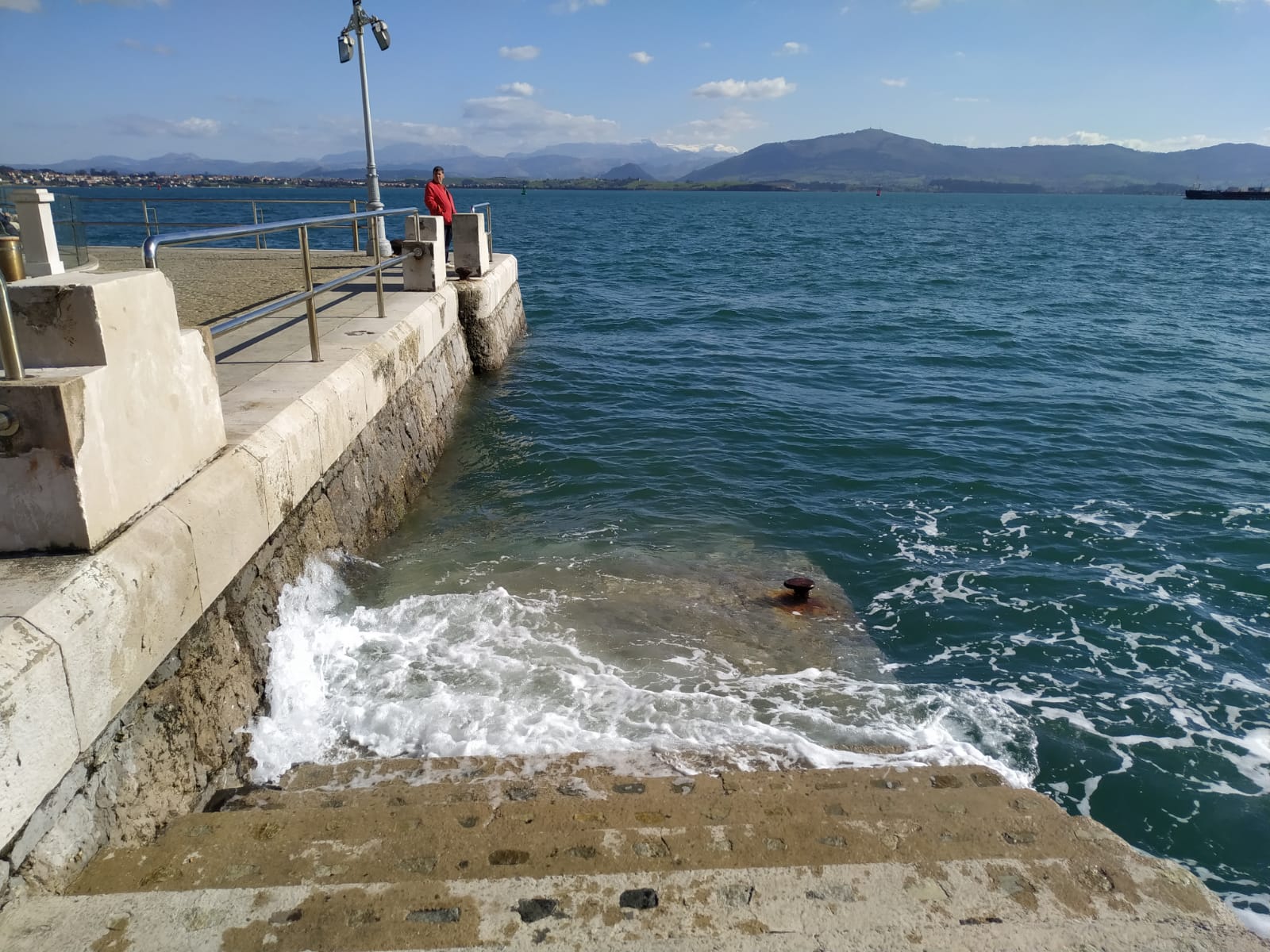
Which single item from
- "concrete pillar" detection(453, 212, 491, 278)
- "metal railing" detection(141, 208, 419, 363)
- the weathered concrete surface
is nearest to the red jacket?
"concrete pillar" detection(453, 212, 491, 278)

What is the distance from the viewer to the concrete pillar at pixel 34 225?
8.57m

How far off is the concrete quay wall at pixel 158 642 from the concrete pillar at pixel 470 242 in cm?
646

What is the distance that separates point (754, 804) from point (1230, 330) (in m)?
19.6

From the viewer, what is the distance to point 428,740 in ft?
13.9

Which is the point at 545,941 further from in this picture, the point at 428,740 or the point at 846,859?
the point at 428,740

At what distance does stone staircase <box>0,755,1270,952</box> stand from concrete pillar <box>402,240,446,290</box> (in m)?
8.01

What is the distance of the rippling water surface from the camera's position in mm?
4547

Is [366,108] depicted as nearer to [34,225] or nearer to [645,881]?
[34,225]

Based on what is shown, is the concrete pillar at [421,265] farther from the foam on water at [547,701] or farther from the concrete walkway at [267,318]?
the foam on water at [547,701]

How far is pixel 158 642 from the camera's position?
324 cm

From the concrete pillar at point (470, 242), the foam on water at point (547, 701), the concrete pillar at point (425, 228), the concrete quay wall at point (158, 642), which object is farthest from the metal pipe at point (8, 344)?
the concrete pillar at point (470, 242)

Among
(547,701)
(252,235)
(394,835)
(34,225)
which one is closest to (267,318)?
(34,225)

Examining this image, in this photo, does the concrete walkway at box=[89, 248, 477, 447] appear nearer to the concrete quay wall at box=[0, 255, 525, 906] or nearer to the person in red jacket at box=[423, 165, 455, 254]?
the concrete quay wall at box=[0, 255, 525, 906]

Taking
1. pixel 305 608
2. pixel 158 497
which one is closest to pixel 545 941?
pixel 158 497
